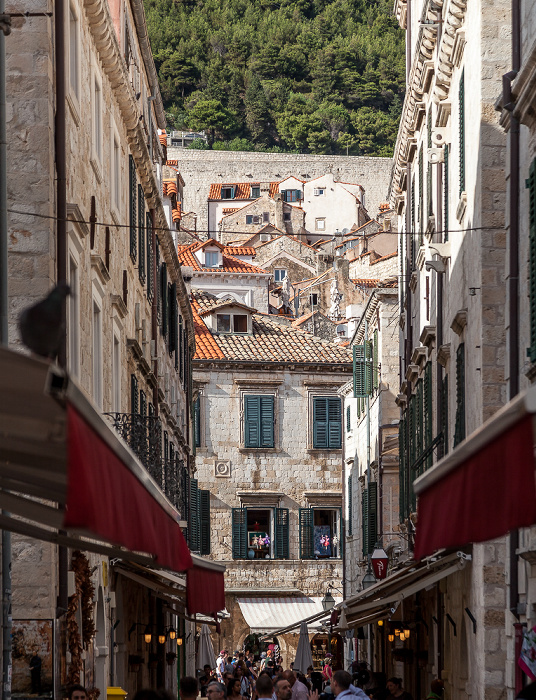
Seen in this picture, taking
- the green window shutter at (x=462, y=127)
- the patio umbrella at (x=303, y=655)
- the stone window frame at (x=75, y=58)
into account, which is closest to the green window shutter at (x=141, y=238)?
the stone window frame at (x=75, y=58)

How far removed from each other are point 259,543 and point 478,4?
3124 centimetres

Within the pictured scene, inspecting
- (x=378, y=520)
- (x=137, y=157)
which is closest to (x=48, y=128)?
(x=137, y=157)

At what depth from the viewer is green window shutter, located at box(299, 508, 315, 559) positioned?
144 ft

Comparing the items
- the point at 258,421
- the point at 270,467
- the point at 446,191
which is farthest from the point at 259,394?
the point at 446,191

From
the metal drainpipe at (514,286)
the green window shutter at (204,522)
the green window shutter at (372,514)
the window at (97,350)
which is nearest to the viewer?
the metal drainpipe at (514,286)

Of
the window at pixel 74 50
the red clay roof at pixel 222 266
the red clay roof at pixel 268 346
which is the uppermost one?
the red clay roof at pixel 222 266

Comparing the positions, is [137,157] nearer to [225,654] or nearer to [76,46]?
[76,46]

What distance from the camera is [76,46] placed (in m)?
14.9

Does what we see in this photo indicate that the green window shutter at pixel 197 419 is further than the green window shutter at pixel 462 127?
Yes

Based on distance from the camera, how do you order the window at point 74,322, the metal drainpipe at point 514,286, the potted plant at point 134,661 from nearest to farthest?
1. the metal drainpipe at point 514,286
2. the window at point 74,322
3. the potted plant at point 134,661

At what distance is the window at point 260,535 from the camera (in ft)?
143

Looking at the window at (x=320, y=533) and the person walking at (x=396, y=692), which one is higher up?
the window at (x=320, y=533)

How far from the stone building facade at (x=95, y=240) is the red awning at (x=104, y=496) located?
0.99 metres

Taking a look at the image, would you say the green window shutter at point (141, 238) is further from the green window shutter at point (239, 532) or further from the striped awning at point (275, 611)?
the striped awning at point (275, 611)
